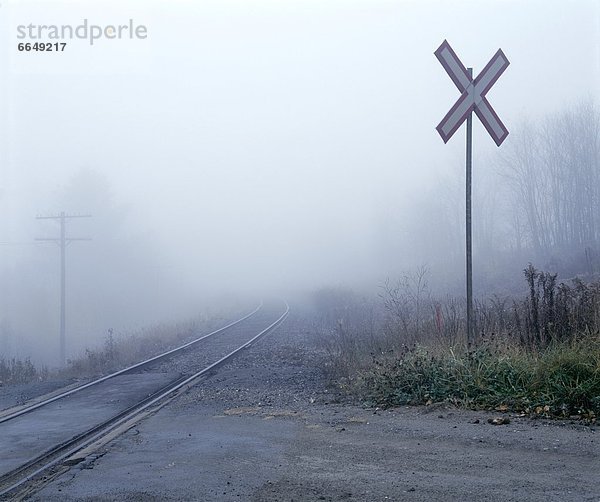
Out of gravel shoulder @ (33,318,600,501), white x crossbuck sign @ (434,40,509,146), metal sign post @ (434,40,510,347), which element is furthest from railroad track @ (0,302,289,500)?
white x crossbuck sign @ (434,40,509,146)

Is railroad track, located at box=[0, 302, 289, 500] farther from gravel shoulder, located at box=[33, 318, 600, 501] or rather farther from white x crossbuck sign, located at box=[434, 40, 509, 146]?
white x crossbuck sign, located at box=[434, 40, 509, 146]

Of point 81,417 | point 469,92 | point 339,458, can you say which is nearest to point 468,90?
point 469,92

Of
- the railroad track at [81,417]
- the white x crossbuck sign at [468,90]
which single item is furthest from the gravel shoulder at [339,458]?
the white x crossbuck sign at [468,90]

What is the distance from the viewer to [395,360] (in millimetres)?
10680

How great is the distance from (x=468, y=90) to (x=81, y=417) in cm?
814

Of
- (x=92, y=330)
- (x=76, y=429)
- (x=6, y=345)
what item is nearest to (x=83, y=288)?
(x=92, y=330)

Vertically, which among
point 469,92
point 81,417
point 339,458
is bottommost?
point 81,417

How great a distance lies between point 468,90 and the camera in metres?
11.0

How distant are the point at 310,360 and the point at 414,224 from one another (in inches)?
2467

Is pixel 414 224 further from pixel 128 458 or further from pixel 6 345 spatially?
pixel 128 458

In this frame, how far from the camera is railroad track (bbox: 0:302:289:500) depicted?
772 centimetres

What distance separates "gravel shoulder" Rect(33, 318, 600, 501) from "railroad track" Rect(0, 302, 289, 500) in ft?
1.34

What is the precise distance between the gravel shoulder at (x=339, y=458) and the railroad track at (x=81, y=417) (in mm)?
408

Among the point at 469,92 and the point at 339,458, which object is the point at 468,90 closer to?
the point at 469,92
